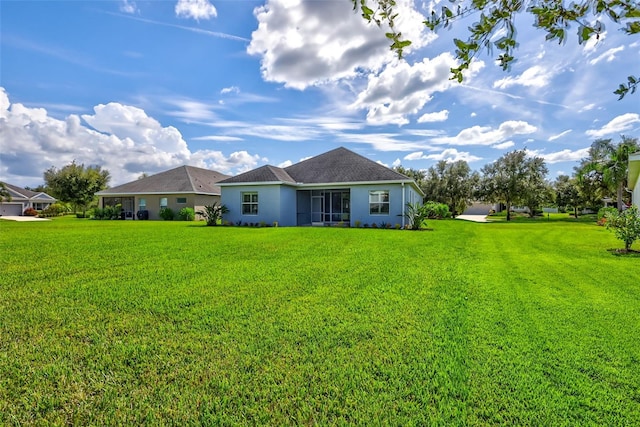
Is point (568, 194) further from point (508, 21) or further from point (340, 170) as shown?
point (508, 21)

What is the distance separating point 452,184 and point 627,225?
29.5 meters

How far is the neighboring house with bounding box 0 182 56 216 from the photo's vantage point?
39.8 m

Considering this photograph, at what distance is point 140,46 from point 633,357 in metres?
12.0

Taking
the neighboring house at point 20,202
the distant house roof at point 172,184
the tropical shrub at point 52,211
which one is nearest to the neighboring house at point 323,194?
the distant house roof at point 172,184

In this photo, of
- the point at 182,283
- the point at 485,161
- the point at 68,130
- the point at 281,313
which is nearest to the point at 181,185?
the point at 68,130

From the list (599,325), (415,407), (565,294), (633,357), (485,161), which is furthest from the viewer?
(485,161)

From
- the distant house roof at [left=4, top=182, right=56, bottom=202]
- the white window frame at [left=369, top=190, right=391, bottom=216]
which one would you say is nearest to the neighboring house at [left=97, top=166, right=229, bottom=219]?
the white window frame at [left=369, top=190, right=391, bottom=216]

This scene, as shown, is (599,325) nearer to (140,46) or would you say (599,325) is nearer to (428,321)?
(428,321)

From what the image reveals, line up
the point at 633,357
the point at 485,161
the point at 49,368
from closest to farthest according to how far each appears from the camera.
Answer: the point at 49,368 < the point at 633,357 < the point at 485,161

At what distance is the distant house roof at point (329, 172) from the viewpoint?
2009 cm

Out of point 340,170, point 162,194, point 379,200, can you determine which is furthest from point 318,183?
point 162,194

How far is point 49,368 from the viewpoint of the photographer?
298cm

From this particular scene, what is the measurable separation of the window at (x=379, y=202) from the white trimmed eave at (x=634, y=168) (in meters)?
11.3

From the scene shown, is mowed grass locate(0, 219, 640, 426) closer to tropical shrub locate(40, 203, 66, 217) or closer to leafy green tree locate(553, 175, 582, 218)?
tropical shrub locate(40, 203, 66, 217)
